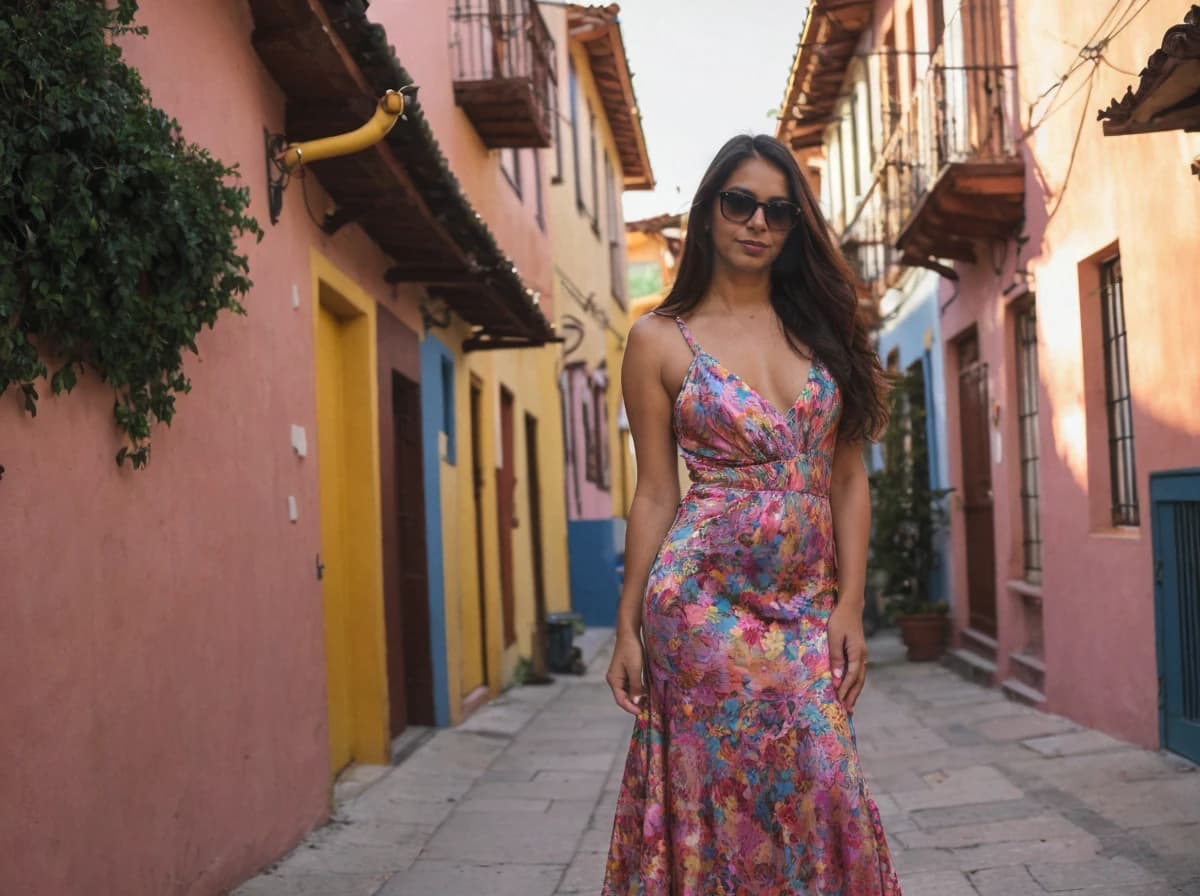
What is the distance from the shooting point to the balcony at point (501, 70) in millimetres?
11867

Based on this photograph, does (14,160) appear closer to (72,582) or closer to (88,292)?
(88,292)

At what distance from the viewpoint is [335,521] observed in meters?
7.96

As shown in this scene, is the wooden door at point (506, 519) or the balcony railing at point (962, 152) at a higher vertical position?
the balcony railing at point (962, 152)

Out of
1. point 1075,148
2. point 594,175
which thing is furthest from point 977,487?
point 594,175

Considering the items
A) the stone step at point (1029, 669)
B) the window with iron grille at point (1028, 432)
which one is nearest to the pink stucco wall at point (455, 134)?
the window with iron grille at point (1028, 432)

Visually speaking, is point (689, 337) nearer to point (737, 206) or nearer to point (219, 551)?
point (737, 206)

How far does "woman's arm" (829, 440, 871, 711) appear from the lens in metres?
2.88

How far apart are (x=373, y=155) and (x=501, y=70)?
6.62m

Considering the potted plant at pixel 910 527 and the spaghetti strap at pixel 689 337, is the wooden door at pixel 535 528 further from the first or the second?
the spaghetti strap at pixel 689 337

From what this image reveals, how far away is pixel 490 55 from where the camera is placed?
13.1 m

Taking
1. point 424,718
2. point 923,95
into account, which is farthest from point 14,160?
point 923,95

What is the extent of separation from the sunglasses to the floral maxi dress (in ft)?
0.98

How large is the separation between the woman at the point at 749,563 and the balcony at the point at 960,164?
6941 millimetres

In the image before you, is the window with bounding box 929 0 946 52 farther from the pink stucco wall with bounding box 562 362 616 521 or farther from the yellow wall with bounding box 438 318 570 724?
the pink stucco wall with bounding box 562 362 616 521
